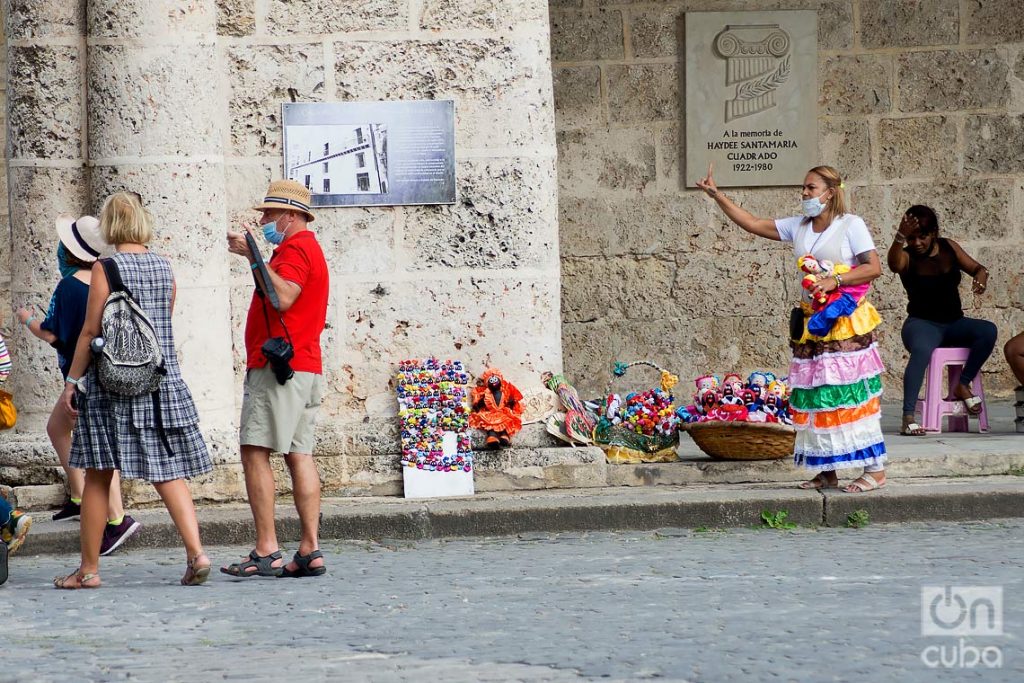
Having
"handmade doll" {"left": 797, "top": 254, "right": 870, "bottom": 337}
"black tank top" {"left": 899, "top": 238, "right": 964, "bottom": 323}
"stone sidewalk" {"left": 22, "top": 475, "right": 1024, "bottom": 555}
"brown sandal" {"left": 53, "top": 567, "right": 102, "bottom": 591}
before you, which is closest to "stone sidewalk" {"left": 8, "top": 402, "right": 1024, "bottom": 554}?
"stone sidewalk" {"left": 22, "top": 475, "right": 1024, "bottom": 555}

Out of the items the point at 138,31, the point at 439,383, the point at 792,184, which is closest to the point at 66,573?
the point at 439,383

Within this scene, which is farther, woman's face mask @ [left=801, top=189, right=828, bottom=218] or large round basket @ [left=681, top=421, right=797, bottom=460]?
large round basket @ [left=681, top=421, right=797, bottom=460]

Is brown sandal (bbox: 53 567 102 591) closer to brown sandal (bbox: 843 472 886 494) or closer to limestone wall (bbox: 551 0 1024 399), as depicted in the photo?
brown sandal (bbox: 843 472 886 494)

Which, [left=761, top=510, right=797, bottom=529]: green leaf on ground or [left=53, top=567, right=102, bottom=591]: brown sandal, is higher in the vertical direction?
[left=761, top=510, right=797, bottom=529]: green leaf on ground

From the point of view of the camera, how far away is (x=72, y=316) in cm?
702

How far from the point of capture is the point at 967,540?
7074 millimetres

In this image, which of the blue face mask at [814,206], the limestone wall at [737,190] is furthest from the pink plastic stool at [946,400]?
the blue face mask at [814,206]

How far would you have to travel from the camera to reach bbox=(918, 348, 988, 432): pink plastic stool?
32.7ft

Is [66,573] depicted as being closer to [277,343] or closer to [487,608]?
[277,343]

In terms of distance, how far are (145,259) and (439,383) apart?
215cm

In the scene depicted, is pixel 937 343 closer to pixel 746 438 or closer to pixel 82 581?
pixel 746 438

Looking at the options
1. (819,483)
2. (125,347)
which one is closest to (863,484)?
(819,483)

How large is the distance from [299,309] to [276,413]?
1.44ft

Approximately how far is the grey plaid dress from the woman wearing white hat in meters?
0.47
